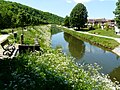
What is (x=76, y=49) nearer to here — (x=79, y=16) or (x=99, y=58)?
(x=99, y=58)

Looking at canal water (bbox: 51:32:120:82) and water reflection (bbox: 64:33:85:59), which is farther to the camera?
water reflection (bbox: 64:33:85:59)

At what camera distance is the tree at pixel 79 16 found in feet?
312

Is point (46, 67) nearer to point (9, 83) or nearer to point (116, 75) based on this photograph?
point (9, 83)

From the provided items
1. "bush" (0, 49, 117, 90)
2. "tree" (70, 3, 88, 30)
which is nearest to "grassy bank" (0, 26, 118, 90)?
"bush" (0, 49, 117, 90)

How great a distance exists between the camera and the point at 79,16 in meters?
95.3

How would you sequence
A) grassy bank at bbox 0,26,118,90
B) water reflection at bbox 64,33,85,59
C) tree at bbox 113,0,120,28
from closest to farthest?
grassy bank at bbox 0,26,118,90
water reflection at bbox 64,33,85,59
tree at bbox 113,0,120,28

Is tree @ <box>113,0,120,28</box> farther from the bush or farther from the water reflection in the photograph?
the bush

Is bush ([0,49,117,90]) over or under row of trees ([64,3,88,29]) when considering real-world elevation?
over

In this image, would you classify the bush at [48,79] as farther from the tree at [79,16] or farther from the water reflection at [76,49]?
the tree at [79,16]

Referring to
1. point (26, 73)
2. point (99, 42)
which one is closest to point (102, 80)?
point (26, 73)

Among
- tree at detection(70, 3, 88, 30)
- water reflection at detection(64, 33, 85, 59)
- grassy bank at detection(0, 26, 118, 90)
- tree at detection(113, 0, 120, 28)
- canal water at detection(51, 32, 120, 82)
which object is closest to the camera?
grassy bank at detection(0, 26, 118, 90)

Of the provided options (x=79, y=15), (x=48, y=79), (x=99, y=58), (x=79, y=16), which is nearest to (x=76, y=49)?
(x=99, y=58)

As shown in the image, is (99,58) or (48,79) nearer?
(48,79)

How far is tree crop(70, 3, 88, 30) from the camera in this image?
95062 millimetres
